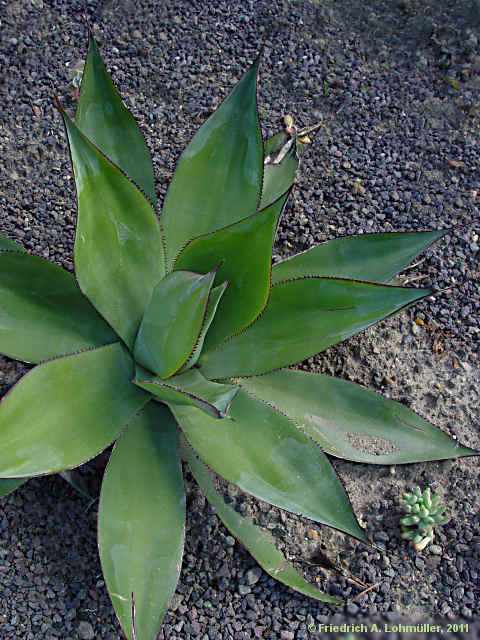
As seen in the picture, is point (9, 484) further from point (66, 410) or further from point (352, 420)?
point (352, 420)

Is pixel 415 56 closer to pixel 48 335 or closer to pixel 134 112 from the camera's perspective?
pixel 134 112

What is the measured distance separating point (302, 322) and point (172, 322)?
33 centimetres

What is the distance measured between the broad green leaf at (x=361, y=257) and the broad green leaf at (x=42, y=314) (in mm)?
535

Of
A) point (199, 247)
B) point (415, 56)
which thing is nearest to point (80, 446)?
point (199, 247)

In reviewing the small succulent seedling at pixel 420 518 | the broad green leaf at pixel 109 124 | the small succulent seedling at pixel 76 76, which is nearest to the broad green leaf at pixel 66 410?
the broad green leaf at pixel 109 124

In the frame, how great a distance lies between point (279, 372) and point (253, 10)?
1739 mm

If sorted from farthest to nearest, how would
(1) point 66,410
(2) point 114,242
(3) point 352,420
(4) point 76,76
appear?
(4) point 76,76 → (3) point 352,420 → (2) point 114,242 → (1) point 66,410

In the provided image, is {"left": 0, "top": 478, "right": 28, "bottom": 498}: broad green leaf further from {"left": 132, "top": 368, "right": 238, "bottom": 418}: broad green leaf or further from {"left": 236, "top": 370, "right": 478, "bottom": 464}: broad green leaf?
{"left": 236, "top": 370, "right": 478, "bottom": 464}: broad green leaf

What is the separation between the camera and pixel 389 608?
1.50m

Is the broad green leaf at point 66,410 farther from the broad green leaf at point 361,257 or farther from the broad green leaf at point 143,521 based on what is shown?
the broad green leaf at point 361,257

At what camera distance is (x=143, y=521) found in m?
1.33

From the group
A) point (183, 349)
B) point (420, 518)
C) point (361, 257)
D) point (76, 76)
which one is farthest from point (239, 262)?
point (76, 76)

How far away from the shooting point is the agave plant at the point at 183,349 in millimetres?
1243

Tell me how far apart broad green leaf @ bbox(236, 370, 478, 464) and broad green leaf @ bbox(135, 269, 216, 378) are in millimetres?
282
